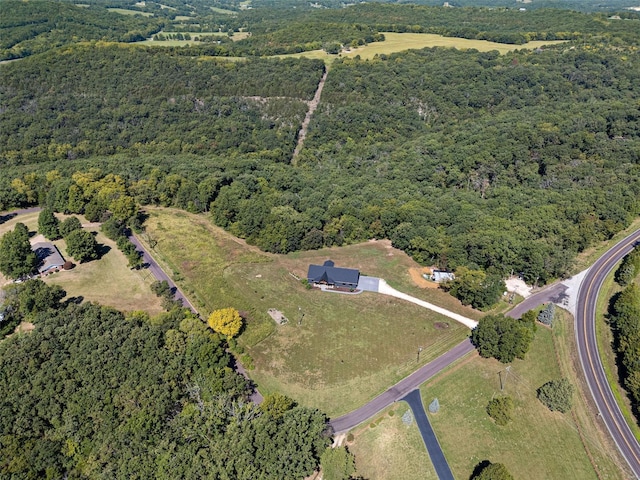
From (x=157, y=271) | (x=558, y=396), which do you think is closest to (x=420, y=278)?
(x=558, y=396)

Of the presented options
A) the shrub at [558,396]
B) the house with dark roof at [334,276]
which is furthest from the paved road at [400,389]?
the house with dark roof at [334,276]

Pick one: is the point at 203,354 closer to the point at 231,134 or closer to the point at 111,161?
the point at 111,161

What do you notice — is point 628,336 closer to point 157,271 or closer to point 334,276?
point 334,276

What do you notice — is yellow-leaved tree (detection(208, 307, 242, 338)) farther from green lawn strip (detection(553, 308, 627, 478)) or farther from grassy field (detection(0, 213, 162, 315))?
green lawn strip (detection(553, 308, 627, 478))

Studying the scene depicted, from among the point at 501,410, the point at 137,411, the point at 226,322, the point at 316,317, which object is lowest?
the point at 316,317

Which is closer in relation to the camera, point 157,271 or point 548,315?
point 548,315

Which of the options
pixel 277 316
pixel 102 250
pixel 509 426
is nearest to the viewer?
pixel 509 426

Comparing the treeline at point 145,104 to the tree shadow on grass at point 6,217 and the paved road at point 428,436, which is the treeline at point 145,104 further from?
the paved road at point 428,436
